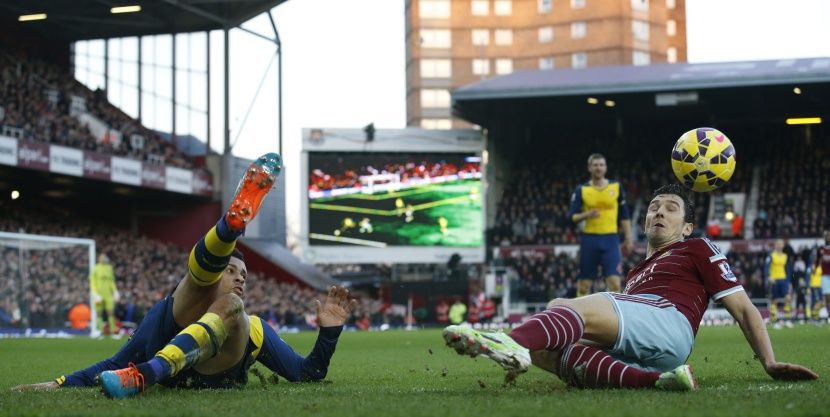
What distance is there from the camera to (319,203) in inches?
1390

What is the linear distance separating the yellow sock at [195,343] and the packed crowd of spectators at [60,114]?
86.8ft

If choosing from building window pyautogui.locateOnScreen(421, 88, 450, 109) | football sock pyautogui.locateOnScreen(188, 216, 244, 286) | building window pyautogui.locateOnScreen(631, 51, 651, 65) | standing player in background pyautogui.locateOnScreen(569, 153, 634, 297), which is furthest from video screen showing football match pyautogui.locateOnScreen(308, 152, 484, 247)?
building window pyautogui.locateOnScreen(631, 51, 651, 65)

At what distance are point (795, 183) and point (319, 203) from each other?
1671cm

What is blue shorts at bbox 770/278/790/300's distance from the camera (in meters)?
22.3

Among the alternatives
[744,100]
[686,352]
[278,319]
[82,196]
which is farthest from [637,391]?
[82,196]

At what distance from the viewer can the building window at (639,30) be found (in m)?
87.9

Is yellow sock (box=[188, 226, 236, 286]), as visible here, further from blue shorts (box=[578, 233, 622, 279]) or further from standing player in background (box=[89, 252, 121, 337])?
standing player in background (box=[89, 252, 121, 337])

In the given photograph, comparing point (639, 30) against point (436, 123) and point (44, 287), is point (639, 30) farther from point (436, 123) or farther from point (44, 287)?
point (44, 287)

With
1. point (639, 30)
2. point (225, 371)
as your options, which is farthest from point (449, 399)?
point (639, 30)

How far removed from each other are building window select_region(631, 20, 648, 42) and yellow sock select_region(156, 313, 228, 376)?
8575 centimetres

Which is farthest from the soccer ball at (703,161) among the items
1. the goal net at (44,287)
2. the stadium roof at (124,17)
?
the stadium roof at (124,17)

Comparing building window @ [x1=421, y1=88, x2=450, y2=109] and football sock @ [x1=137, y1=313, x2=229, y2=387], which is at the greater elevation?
building window @ [x1=421, y1=88, x2=450, y2=109]

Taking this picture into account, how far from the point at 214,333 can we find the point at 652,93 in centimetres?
3134

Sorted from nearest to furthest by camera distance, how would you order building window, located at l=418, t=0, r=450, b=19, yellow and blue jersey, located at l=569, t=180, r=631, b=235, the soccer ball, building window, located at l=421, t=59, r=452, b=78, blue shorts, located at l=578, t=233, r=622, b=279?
the soccer ball
yellow and blue jersey, located at l=569, t=180, r=631, b=235
blue shorts, located at l=578, t=233, r=622, b=279
building window, located at l=418, t=0, r=450, b=19
building window, located at l=421, t=59, r=452, b=78
